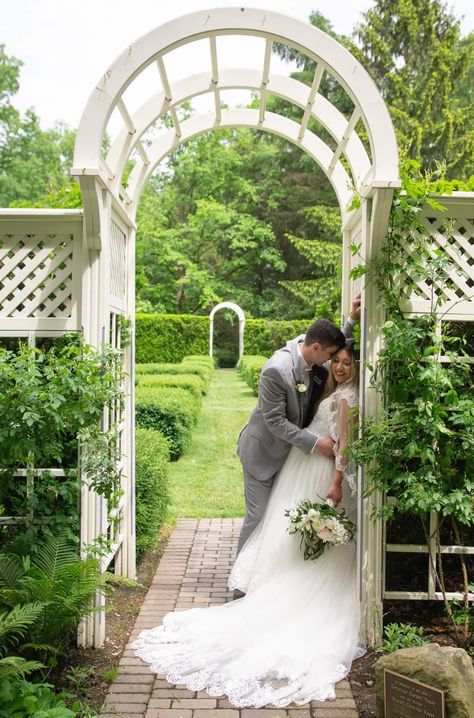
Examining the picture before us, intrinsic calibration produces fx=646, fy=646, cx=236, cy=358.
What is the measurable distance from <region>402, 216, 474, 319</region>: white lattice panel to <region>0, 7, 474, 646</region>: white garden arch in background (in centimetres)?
3

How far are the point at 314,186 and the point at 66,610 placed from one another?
24.9 m

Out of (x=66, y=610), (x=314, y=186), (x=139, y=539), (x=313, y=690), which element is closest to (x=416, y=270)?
(x=313, y=690)

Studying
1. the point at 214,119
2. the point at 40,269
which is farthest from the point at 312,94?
the point at 40,269

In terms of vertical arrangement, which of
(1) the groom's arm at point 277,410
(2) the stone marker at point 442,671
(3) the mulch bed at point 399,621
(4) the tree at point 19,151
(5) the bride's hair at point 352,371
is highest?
(4) the tree at point 19,151

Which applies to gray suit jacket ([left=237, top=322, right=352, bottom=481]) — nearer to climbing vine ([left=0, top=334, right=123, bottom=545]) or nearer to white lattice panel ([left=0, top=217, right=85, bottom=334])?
climbing vine ([left=0, top=334, right=123, bottom=545])

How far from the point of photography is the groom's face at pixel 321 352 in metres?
3.97

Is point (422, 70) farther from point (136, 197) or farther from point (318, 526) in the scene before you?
point (318, 526)

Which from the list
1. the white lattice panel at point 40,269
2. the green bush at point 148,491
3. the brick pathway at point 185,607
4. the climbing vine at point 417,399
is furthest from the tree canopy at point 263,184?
the white lattice panel at point 40,269

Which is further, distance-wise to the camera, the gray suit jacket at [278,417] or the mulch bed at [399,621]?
the gray suit jacket at [278,417]

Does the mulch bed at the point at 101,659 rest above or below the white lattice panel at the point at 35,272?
below

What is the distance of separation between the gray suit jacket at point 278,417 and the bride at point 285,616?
112 millimetres

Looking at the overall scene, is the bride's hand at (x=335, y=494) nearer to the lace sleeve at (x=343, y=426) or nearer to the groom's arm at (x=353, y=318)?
the lace sleeve at (x=343, y=426)

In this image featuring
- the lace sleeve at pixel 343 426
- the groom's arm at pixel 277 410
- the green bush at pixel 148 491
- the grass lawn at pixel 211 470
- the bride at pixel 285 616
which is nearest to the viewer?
the bride at pixel 285 616

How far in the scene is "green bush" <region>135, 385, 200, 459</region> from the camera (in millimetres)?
8625
